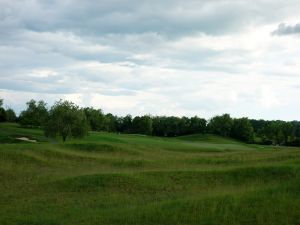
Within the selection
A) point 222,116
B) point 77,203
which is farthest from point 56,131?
point 222,116

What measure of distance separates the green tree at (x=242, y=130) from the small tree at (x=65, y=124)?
6426cm

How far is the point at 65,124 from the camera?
5556 centimetres

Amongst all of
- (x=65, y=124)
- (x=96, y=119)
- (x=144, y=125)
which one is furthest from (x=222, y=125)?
(x=65, y=124)

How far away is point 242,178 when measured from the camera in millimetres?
22016

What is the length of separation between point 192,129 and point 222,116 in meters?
10.9

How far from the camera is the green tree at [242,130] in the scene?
111625 millimetres

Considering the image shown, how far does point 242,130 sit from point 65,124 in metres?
67.0

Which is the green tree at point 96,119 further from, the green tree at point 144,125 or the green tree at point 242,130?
the green tree at point 242,130

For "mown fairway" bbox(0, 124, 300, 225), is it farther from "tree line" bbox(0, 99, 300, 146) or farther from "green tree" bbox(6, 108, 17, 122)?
"green tree" bbox(6, 108, 17, 122)

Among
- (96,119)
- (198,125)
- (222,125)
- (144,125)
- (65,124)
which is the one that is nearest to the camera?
(65,124)

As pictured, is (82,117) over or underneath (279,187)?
over

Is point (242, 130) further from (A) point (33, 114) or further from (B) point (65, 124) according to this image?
(B) point (65, 124)

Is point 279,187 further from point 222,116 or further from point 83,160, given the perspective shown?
point 222,116

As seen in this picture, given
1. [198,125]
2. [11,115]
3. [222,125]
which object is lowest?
[198,125]
